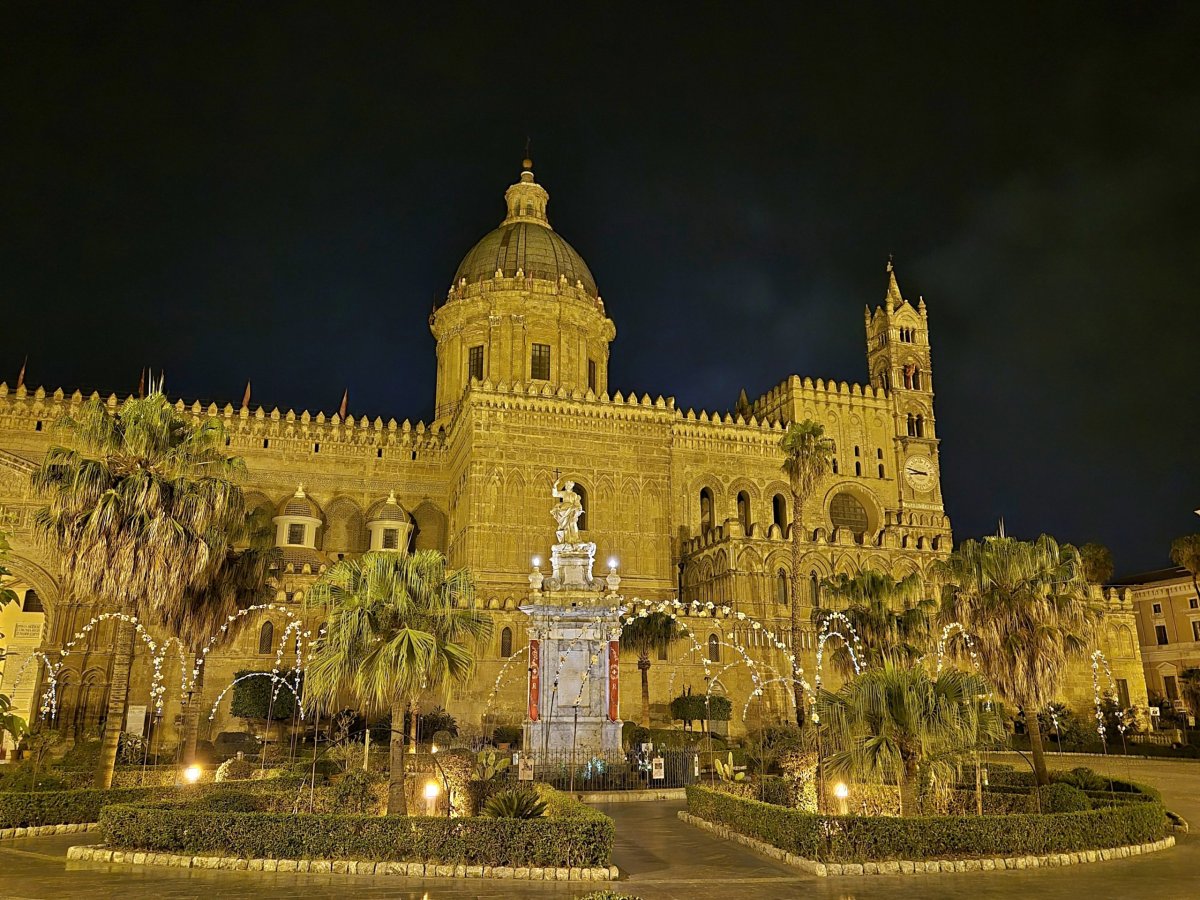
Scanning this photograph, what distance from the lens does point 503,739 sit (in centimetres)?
2969

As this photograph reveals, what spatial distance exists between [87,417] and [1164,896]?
18.8 metres

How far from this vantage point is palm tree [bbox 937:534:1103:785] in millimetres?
20609

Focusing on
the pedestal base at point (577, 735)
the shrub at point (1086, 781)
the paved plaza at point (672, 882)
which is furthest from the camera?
the pedestal base at point (577, 735)

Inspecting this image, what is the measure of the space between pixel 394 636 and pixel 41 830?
6.54 m

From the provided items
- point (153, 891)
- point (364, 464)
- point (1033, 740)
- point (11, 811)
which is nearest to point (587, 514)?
point (364, 464)

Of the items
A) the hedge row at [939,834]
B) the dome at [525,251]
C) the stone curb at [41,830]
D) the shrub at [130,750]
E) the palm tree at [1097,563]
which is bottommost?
the stone curb at [41,830]

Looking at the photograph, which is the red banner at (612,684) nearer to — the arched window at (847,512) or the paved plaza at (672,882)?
the paved plaza at (672,882)

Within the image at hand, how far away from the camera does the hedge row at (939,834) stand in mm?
12648

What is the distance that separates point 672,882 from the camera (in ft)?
39.2

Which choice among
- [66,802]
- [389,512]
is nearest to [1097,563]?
[389,512]

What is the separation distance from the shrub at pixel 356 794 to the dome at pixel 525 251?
34647mm

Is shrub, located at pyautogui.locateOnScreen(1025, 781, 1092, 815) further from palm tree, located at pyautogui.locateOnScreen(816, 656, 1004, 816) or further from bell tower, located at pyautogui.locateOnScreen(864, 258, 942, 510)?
bell tower, located at pyautogui.locateOnScreen(864, 258, 942, 510)

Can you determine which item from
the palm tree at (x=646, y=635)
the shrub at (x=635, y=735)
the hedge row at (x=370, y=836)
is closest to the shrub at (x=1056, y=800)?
the hedge row at (x=370, y=836)

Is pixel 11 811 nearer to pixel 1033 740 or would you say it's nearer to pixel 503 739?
pixel 503 739
